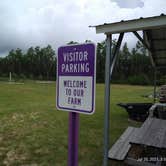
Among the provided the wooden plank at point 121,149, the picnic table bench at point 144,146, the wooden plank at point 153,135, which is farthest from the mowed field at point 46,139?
the wooden plank at point 153,135

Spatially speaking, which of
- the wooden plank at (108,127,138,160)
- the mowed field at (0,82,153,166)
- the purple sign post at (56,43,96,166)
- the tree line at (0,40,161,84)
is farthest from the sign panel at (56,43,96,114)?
the tree line at (0,40,161,84)

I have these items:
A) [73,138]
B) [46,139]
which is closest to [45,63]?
[46,139]

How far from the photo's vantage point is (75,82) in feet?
5.78

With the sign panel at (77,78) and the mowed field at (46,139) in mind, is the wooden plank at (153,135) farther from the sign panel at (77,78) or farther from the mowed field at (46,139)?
the sign panel at (77,78)

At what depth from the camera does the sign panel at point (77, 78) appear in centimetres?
168

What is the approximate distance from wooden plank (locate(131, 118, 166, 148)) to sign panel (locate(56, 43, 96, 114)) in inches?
81.5

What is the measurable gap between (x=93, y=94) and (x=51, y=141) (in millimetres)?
3985

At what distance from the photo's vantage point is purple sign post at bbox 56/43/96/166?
5.51ft

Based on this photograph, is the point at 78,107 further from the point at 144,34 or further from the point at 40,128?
the point at 40,128

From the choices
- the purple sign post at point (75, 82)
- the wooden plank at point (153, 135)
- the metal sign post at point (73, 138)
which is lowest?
the wooden plank at point (153, 135)

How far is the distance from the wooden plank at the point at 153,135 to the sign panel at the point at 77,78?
2.07 m

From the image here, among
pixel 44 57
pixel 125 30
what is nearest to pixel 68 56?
pixel 125 30

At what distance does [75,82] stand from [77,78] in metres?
0.03

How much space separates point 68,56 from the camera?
1812mm
